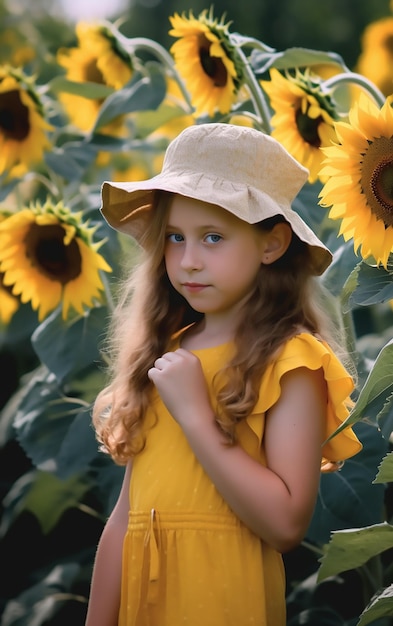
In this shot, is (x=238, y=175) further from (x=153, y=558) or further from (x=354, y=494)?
(x=354, y=494)

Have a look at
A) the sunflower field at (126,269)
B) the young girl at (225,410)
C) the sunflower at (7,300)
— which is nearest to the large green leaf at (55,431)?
the sunflower field at (126,269)

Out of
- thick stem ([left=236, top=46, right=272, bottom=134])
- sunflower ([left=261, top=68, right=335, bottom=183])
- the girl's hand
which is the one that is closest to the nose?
the girl's hand

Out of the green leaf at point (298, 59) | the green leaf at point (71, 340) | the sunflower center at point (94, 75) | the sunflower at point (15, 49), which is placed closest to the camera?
the green leaf at point (298, 59)

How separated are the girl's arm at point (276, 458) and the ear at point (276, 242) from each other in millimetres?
144

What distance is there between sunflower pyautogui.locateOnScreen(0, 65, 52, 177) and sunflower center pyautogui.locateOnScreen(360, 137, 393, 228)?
975 mm

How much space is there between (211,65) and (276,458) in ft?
2.63

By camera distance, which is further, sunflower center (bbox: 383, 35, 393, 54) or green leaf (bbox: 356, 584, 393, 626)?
sunflower center (bbox: 383, 35, 393, 54)

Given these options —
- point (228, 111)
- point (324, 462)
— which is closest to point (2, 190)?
point (228, 111)

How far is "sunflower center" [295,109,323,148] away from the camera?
5.95 feet

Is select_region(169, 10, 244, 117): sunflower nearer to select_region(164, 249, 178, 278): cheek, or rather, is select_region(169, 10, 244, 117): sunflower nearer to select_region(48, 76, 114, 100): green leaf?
select_region(48, 76, 114, 100): green leaf

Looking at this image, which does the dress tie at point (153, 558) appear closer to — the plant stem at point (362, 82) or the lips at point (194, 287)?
the lips at point (194, 287)

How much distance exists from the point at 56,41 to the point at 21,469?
52.6 inches

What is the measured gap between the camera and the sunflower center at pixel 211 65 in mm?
1934

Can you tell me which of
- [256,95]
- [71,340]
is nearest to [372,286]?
[256,95]
